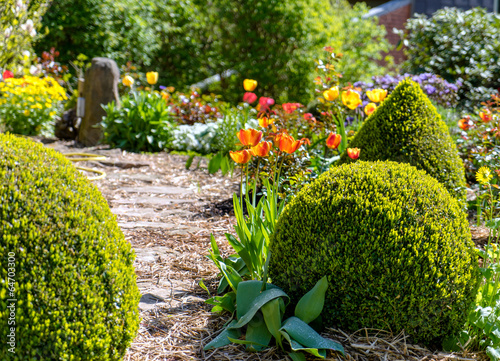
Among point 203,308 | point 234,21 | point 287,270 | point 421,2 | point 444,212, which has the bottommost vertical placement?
point 203,308

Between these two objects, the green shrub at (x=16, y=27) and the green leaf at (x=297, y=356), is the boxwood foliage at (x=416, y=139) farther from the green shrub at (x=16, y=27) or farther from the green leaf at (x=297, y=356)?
the green shrub at (x=16, y=27)

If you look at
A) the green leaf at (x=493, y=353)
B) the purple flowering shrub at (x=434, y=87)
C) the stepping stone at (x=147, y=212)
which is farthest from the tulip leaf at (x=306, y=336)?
the purple flowering shrub at (x=434, y=87)

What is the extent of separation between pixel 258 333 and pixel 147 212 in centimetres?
220

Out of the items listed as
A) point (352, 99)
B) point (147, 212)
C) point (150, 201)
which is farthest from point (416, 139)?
point (150, 201)

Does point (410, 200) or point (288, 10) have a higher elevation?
point (288, 10)

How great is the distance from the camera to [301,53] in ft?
38.7

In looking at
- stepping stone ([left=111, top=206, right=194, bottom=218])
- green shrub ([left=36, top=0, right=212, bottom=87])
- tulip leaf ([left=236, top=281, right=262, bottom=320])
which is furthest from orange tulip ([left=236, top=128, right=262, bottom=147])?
green shrub ([left=36, top=0, right=212, bottom=87])

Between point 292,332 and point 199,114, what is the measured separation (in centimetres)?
660

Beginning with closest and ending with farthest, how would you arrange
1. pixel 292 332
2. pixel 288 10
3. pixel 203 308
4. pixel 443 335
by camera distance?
1. pixel 292 332
2. pixel 443 335
3. pixel 203 308
4. pixel 288 10

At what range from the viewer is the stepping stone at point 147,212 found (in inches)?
155

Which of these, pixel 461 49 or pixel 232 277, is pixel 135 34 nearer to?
pixel 461 49

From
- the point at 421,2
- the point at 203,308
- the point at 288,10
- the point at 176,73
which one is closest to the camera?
the point at 203,308

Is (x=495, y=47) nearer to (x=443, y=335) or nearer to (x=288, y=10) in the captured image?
(x=288, y=10)

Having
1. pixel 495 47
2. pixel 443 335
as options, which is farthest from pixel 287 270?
pixel 495 47
